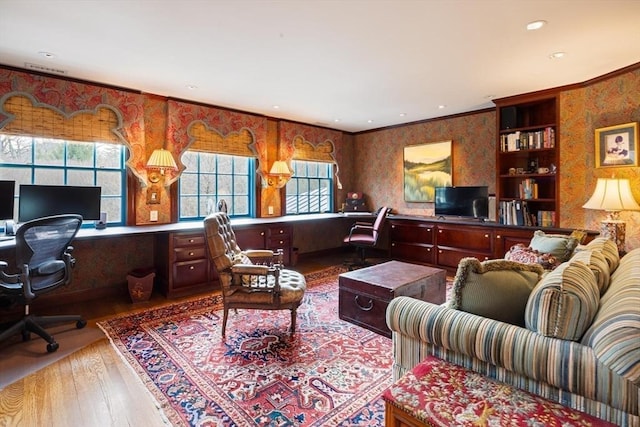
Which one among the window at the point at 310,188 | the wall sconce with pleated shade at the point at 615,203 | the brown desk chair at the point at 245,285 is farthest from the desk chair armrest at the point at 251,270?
the wall sconce with pleated shade at the point at 615,203

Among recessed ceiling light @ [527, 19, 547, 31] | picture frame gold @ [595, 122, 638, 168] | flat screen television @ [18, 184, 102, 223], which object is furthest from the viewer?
A: picture frame gold @ [595, 122, 638, 168]

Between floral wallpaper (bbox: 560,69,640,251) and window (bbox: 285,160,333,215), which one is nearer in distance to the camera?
floral wallpaper (bbox: 560,69,640,251)

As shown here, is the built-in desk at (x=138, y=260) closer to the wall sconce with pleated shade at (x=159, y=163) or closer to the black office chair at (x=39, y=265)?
the black office chair at (x=39, y=265)

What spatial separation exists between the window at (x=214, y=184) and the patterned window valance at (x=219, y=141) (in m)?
0.17

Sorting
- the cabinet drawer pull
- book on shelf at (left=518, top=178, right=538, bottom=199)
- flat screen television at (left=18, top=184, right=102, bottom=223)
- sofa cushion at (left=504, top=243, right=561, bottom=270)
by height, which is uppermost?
book on shelf at (left=518, top=178, right=538, bottom=199)

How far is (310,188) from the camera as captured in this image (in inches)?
237

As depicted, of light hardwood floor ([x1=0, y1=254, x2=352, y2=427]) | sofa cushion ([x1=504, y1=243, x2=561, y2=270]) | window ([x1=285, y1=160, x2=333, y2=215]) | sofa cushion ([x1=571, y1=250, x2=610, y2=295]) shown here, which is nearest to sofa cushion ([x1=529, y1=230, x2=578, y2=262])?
sofa cushion ([x1=504, y1=243, x2=561, y2=270])

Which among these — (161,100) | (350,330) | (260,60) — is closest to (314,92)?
(260,60)

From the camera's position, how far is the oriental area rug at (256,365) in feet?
5.87

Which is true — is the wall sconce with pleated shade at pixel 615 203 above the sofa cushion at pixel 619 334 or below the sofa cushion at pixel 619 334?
above

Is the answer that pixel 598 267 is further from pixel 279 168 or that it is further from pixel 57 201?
pixel 57 201

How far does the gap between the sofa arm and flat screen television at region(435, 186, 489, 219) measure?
3.53 meters

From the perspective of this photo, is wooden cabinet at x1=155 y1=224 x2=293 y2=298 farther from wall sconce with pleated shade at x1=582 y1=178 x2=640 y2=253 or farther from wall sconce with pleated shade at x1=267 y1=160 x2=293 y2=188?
wall sconce with pleated shade at x1=582 y1=178 x2=640 y2=253

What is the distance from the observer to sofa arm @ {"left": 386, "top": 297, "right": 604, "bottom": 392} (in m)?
1.13
